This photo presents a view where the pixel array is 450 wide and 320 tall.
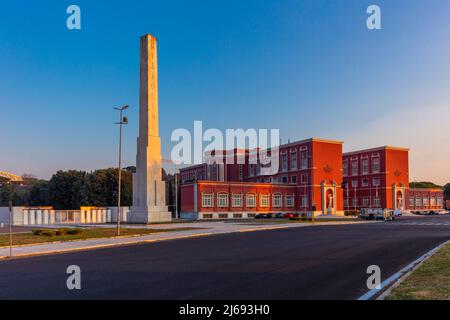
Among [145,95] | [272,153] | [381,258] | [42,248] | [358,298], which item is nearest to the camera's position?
[358,298]

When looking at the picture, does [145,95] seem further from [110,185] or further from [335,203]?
[335,203]

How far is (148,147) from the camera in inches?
2040

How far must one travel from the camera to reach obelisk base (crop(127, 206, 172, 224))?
51500mm

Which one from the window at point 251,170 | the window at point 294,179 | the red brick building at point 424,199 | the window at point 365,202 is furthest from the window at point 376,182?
the window at point 251,170

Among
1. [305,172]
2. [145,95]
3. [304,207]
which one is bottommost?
[304,207]

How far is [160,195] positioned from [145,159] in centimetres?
485

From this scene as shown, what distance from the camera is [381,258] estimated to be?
1769 cm

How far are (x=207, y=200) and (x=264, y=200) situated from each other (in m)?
13.4

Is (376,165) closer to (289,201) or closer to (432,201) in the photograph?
(289,201)

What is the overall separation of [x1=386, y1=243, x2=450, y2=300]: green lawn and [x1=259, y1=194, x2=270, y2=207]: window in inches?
2924

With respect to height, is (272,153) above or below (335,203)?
above

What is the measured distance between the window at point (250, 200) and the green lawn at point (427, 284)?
237ft

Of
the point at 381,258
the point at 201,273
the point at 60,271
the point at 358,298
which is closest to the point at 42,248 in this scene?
the point at 60,271
